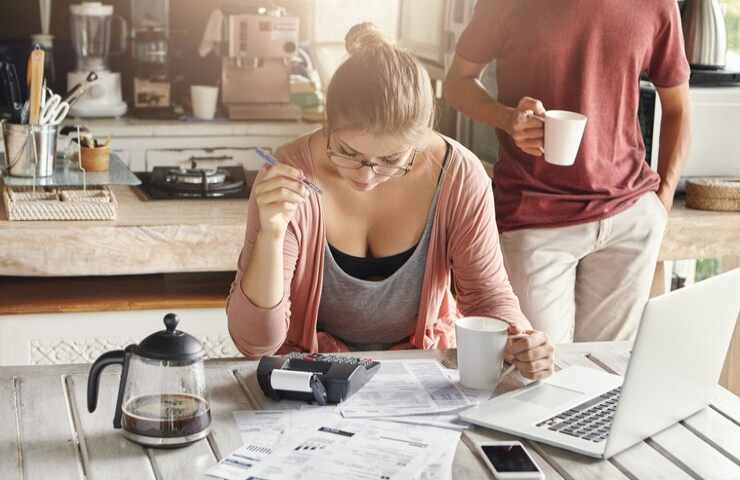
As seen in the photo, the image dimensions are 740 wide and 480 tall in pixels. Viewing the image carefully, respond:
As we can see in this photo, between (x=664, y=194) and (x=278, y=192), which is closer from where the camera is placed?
(x=278, y=192)

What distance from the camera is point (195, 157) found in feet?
13.8

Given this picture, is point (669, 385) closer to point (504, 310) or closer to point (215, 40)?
point (504, 310)

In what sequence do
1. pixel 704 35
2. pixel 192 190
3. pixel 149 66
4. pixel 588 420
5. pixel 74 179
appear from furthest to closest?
1. pixel 149 66
2. pixel 704 35
3. pixel 192 190
4. pixel 74 179
5. pixel 588 420

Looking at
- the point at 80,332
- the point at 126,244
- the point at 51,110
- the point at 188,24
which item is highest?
the point at 188,24

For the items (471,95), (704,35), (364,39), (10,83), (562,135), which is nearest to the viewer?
(364,39)

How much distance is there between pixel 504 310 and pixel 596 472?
59 centimetres

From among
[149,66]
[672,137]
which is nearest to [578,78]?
[672,137]

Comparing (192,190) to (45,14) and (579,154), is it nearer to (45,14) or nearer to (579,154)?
(579,154)

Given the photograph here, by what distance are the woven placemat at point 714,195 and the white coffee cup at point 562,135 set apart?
1.08 m

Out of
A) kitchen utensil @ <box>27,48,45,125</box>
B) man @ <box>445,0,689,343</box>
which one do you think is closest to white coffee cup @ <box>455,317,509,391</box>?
man @ <box>445,0,689,343</box>

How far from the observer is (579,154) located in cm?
264

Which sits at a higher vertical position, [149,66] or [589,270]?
[149,66]

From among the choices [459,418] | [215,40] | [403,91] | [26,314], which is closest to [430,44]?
[215,40]

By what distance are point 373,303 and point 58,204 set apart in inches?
46.4
